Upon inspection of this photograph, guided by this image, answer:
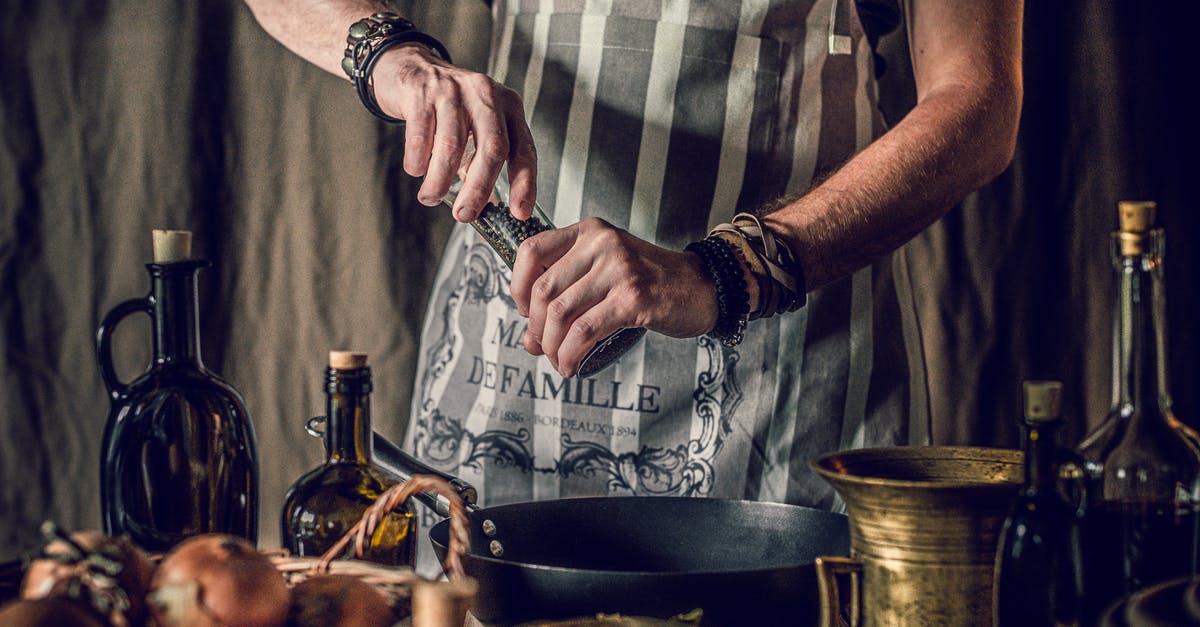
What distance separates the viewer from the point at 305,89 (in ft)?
6.45

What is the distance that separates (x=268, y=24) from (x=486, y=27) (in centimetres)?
70

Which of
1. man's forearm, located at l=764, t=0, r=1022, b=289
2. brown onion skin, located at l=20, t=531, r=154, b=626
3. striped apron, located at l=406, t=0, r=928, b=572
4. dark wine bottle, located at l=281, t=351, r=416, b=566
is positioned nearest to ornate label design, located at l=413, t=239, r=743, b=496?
striped apron, located at l=406, t=0, r=928, b=572

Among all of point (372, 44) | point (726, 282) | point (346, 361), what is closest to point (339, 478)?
point (346, 361)

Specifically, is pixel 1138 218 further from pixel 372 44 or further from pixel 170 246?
pixel 372 44

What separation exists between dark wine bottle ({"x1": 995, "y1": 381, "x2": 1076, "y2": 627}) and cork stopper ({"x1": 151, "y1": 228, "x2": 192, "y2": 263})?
0.58m

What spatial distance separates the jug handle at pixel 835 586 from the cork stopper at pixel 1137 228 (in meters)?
0.24

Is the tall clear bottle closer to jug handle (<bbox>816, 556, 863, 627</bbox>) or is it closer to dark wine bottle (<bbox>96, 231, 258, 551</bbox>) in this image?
jug handle (<bbox>816, 556, 863, 627</bbox>)

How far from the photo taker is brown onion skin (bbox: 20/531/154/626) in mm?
484

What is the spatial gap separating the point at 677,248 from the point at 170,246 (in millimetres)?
666

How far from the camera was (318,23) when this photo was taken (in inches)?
48.8

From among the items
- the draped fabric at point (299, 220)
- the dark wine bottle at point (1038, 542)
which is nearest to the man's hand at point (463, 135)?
the dark wine bottle at point (1038, 542)

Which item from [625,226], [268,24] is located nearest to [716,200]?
[625,226]

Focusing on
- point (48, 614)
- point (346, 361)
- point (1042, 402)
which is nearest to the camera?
point (48, 614)

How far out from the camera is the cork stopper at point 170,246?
2.52 feet
